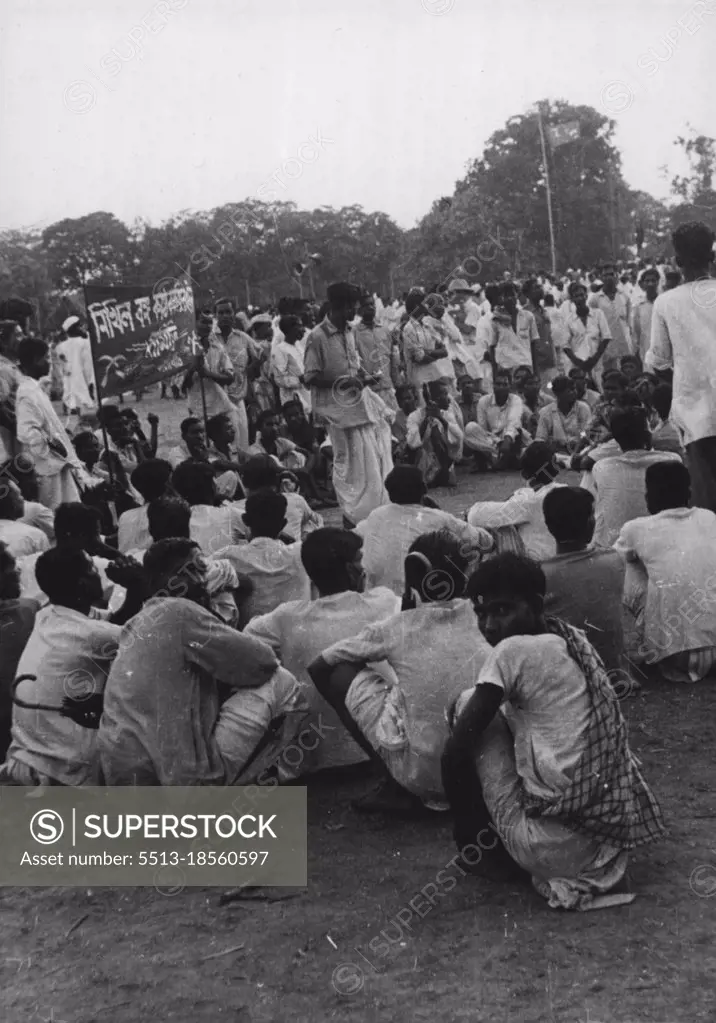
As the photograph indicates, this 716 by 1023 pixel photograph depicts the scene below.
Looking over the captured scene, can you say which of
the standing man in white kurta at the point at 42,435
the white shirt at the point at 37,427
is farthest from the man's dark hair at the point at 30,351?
the white shirt at the point at 37,427

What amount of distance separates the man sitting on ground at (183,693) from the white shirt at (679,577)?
5.71 feet

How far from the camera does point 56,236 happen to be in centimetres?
3819

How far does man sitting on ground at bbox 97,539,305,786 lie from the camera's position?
398 cm

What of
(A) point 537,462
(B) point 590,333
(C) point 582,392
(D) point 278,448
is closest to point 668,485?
(A) point 537,462

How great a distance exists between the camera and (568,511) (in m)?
4.76

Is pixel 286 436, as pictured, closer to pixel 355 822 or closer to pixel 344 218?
pixel 355 822

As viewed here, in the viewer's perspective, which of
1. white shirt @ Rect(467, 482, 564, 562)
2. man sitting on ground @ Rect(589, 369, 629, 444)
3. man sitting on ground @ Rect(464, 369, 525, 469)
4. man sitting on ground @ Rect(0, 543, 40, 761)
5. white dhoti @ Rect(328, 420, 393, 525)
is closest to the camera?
man sitting on ground @ Rect(0, 543, 40, 761)

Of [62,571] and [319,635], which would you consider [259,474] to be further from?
[62,571]

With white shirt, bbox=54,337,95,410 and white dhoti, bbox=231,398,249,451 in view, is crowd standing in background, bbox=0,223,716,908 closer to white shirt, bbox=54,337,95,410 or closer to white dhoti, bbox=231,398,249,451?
white dhoti, bbox=231,398,249,451

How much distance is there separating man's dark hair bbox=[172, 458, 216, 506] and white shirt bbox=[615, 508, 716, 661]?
2089 mm

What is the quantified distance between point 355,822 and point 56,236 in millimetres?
36625

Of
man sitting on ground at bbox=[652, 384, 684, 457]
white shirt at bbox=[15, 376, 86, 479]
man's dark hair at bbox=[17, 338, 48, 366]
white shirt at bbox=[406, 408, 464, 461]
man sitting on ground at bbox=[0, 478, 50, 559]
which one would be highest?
man's dark hair at bbox=[17, 338, 48, 366]

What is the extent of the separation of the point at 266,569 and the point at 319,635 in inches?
30.4

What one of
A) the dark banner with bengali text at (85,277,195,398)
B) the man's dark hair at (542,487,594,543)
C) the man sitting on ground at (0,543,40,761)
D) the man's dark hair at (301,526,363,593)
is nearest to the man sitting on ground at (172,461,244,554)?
the dark banner with bengali text at (85,277,195,398)
